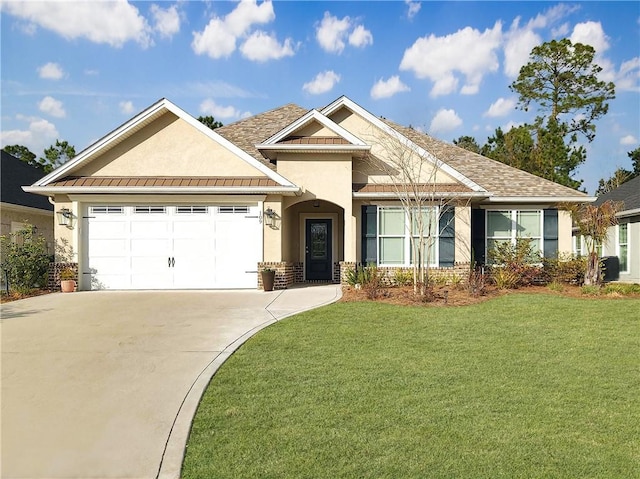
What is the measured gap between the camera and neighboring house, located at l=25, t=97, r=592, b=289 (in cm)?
1449

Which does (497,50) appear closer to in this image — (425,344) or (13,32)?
(425,344)

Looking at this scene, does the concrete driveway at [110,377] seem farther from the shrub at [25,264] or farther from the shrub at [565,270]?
the shrub at [565,270]

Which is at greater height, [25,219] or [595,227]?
[25,219]

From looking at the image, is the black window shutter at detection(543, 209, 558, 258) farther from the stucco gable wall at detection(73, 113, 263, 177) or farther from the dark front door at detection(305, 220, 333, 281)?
the stucco gable wall at detection(73, 113, 263, 177)

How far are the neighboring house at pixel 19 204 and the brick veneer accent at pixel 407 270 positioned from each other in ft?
39.4

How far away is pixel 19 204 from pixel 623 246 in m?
23.5

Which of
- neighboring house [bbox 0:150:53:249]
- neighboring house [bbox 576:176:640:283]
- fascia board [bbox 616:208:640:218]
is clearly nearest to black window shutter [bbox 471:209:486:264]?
fascia board [bbox 616:208:640:218]

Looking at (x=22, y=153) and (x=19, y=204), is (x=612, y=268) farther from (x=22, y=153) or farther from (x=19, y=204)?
(x=22, y=153)

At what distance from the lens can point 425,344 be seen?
7945 mm

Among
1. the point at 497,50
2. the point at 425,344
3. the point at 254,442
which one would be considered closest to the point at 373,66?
the point at 497,50

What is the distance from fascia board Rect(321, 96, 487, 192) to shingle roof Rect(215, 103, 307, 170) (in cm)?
328

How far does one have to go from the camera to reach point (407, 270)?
1530cm

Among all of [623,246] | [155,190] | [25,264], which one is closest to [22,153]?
[25,264]

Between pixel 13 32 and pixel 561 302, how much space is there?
54.3 ft
